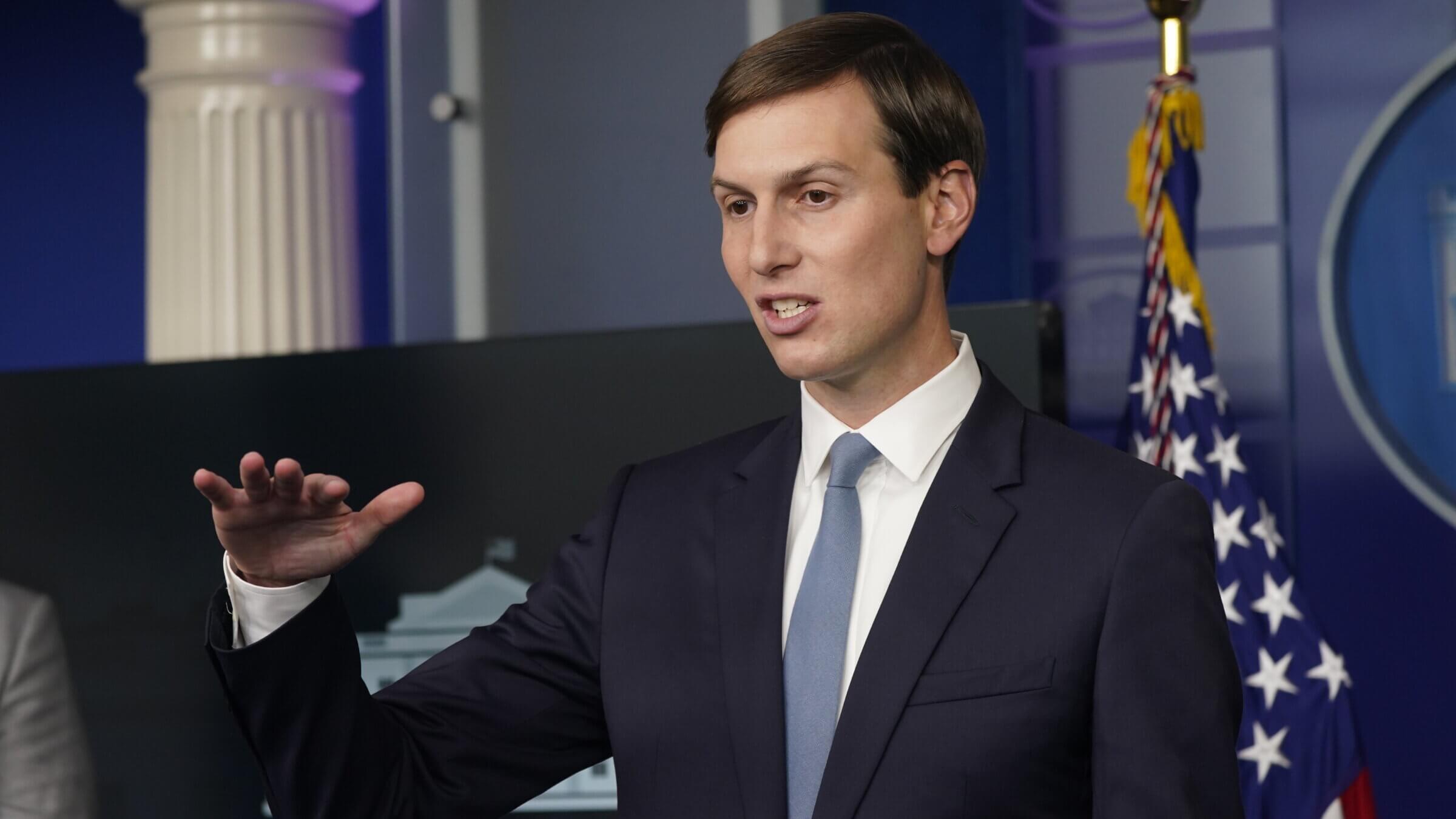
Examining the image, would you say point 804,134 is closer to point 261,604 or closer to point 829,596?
point 829,596

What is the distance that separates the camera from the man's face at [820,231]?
1.44 metres

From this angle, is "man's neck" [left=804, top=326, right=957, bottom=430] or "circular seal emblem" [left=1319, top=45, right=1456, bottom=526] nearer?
"man's neck" [left=804, top=326, right=957, bottom=430]

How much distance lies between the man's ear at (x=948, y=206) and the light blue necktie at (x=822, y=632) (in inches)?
8.4

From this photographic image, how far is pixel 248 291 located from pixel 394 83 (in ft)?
2.26

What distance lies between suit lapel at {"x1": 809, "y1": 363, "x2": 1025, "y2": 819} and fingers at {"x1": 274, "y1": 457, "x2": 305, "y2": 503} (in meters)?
0.44

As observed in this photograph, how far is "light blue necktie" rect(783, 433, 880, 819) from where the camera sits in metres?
1.38

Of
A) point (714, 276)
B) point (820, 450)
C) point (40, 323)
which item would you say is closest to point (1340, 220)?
point (714, 276)

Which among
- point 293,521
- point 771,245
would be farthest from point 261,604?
point 771,245

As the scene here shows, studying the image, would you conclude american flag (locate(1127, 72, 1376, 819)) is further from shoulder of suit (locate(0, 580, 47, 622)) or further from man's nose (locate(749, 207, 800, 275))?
shoulder of suit (locate(0, 580, 47, 622))

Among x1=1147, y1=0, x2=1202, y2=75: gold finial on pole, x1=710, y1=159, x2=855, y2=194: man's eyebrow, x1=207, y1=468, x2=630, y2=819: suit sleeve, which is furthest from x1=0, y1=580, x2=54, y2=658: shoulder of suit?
x1=1147, y1=0, x2=1202, y2=75: gold finial on pole

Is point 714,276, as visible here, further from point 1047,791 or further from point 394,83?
point 1047,791

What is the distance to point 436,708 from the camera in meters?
1.52

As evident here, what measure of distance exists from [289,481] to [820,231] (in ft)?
1.69

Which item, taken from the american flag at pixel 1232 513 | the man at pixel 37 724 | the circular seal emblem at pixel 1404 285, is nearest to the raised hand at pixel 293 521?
the american flag at pixel 1232 513
